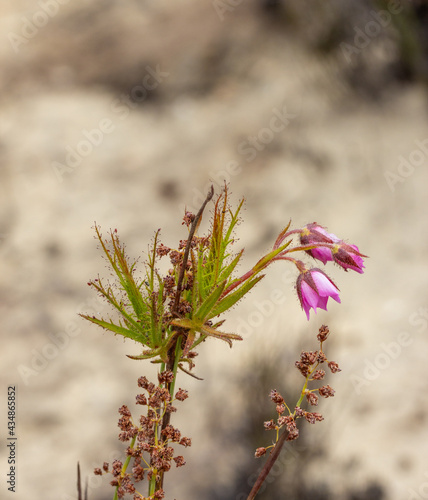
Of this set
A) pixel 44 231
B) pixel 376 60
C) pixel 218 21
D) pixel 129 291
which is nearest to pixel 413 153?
pixel 376 60

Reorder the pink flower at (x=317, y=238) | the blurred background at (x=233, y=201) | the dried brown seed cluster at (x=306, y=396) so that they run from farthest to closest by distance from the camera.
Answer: the blurred background at (x=233, y=201) → the pink flower at (x=317, y=238) → the dried brown seed cluster at (x=306, y=396)

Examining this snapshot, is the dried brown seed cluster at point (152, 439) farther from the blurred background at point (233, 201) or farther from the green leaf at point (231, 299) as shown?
the blurred background at point (233, 201)

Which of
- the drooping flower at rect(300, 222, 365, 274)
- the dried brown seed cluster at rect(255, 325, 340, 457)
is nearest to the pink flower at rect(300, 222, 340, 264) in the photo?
the drooping flower at rect(300, 222, 365, 274)

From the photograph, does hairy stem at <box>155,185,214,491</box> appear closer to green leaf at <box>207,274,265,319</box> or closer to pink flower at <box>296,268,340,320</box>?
green leaf at <box>207,274,265,319</box>

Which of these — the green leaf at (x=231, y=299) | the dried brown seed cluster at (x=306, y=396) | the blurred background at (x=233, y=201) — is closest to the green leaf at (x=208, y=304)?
the green leaf at (x=231, y=299)

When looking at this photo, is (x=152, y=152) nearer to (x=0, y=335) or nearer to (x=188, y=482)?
(x=0, y=335)

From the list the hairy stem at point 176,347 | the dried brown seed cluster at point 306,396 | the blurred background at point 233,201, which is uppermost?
the blurred background at point 233,201

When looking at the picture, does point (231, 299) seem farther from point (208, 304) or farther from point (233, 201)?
point (233, 201)
